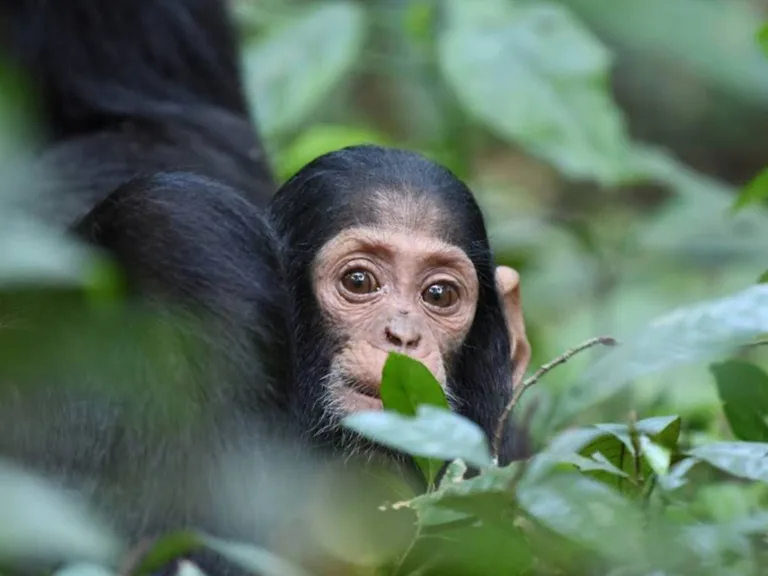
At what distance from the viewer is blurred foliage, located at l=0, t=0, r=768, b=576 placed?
1719 mm

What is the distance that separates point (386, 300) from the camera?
10.2ft

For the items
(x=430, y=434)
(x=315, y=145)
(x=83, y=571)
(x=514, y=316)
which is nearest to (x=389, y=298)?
(x=514, y=316)

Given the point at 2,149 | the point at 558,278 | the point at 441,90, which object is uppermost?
the point at 2,149

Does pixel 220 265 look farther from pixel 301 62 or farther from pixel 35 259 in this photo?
pixel 301 62

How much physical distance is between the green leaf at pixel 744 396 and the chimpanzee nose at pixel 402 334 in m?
0.60

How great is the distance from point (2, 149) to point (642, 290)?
418cm

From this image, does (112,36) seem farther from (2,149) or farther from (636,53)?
(636,53)

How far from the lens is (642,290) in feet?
19.1

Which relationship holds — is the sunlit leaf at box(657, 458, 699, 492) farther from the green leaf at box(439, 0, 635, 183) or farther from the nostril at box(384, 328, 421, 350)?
the green leaf at box(439, 0, 635, 183)

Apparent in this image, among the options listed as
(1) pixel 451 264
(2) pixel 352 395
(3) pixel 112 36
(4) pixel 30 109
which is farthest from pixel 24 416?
(3) pixel 112 36

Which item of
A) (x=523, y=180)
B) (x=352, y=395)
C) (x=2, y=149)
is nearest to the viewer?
(x=2, y=149)

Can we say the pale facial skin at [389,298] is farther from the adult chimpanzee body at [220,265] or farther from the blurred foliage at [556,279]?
the blurred foliage at [556,279]

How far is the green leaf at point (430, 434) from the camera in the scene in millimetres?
1657

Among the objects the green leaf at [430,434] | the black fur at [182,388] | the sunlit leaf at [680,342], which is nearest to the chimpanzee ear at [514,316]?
the black fur at [182,388]
